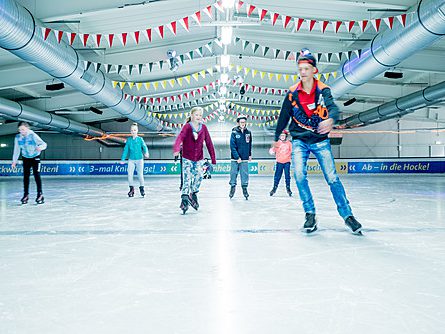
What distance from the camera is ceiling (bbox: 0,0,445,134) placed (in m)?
6.09

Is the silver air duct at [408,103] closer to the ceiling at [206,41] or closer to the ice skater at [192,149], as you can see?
the ceiling at [206,41]

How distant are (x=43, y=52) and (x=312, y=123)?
15.2ft

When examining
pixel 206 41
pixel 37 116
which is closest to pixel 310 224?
Result: pixel 206 41

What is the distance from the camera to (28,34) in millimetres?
4836

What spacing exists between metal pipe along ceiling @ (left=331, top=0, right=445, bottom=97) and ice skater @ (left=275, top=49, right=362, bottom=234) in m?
2.77

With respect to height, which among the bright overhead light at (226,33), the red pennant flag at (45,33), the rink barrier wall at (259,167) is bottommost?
the rink barrier wall at (259,167)

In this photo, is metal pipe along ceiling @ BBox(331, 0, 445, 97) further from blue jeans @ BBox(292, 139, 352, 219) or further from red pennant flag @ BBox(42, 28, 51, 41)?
red pennant flag @ BBox(42, 28, 51, 41)

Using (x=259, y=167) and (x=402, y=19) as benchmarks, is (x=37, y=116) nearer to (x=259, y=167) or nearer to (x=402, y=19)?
(x=259, y=167)

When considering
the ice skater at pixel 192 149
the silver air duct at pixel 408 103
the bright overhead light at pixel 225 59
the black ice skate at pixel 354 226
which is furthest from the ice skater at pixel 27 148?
the silver air duct at pixel 408 103

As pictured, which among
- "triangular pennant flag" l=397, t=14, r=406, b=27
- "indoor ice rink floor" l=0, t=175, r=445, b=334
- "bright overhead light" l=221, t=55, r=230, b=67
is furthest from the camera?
"bright overhead light" l=221, t=55, r=230, b=67

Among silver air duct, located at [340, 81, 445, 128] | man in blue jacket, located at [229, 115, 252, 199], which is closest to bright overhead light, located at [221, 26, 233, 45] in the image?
man in blue jacket, located at [229, 115, 252, 199]

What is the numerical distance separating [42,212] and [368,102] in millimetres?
16819

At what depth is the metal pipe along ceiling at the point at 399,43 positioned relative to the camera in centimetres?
459

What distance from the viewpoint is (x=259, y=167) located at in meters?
18.0
